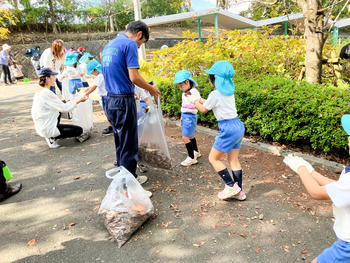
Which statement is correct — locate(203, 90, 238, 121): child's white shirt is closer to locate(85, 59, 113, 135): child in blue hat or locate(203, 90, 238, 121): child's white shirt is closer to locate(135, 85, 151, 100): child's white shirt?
locate(135, 85, 151, 100): child's white shirt

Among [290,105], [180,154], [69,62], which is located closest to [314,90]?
[290,105]

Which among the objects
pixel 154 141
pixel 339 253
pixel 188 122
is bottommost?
pixel 339 253

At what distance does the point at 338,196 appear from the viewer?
59.2 inches

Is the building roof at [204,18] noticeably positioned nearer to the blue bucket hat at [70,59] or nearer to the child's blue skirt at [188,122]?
the blue bucket hat at [70,59]

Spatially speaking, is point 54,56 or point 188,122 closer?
point 188,122

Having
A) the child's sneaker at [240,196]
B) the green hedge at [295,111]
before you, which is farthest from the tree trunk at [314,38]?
Result: the child's sneaker at [240,196]

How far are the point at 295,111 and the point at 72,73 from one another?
561 centimetres

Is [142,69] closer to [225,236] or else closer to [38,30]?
[225,236]

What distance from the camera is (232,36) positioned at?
23.4 ft

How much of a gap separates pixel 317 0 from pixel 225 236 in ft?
16.1

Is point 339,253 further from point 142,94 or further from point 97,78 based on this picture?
point 97,78

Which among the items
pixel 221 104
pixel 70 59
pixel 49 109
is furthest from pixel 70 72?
pixel 221 104

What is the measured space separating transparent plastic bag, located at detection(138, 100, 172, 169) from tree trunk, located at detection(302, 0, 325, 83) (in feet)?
11.7

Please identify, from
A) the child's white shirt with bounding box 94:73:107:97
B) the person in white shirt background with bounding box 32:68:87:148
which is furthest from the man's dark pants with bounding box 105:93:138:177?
the child's white shirt with bounding box 94:73:107:97
